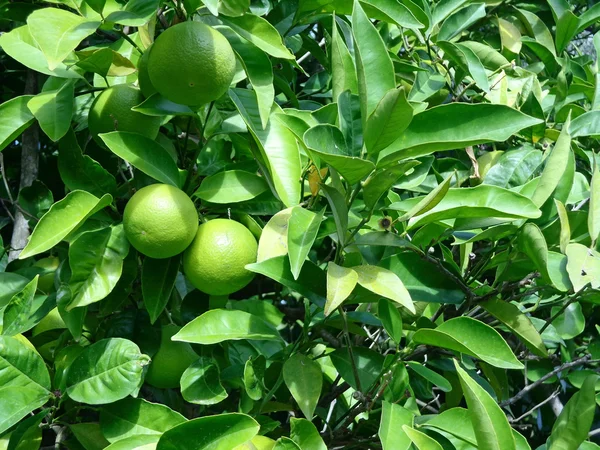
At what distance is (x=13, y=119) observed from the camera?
1.29 meters

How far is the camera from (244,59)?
1265 millimetres

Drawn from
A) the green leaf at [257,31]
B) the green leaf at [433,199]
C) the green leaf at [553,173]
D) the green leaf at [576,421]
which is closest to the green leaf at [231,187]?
the green leaf at [257,31]

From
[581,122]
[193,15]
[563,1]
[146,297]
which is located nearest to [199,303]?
[146,297]

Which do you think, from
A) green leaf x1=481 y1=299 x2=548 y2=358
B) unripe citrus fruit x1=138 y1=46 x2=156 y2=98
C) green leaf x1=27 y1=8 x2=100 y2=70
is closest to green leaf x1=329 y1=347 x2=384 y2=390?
green leaf x1=481 y1=299 x2=548 y2=358

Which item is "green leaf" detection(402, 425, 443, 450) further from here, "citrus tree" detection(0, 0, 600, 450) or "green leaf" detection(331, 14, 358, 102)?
"green leaf" detection(331, 14, 358, 102)

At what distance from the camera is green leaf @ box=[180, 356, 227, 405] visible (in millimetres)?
1191

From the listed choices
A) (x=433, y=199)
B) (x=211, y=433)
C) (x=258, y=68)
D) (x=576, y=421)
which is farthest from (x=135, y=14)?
(x=576, y=421)

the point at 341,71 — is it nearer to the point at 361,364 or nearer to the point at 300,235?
the point at 300,235

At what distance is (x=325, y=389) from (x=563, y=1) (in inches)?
49.0

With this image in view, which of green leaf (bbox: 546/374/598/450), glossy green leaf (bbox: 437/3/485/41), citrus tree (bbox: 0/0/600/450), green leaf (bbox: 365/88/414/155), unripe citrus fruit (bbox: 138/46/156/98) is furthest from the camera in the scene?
glossy green leaf (bbox: 437/3/485/41)

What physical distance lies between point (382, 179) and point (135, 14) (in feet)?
1.58

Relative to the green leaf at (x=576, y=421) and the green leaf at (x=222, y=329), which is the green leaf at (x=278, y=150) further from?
the green leaf at (x=576, y=421)

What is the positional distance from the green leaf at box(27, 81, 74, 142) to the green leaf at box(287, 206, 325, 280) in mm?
491

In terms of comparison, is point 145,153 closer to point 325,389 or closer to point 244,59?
point 244,59
